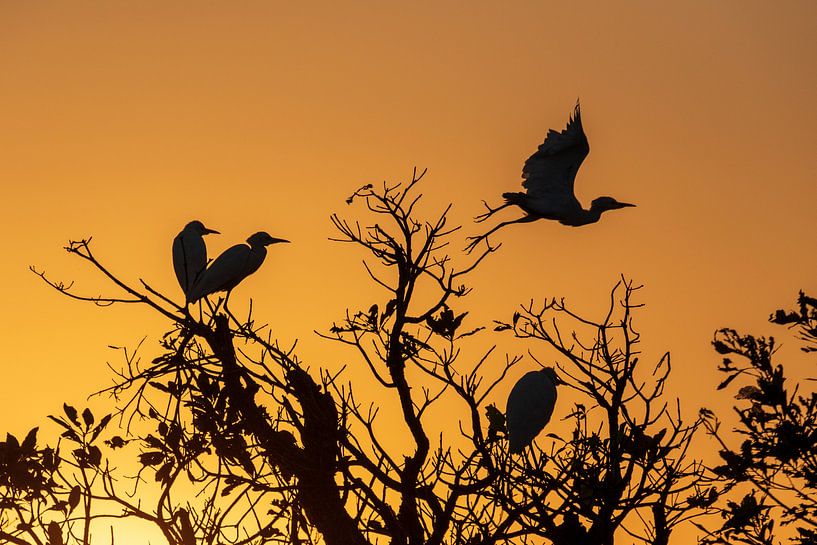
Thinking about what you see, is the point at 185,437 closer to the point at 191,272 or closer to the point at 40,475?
the point at 40,475

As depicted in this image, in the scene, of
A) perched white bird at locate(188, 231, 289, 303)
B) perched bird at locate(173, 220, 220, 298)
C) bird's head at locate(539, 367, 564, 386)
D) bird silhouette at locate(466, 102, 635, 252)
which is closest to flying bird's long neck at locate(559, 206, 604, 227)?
bird silhouette at locate(466, 102, 635, 252)

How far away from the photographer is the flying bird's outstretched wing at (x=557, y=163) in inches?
366

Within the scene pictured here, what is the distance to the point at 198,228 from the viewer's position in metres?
11.9

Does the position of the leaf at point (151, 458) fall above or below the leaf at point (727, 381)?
above

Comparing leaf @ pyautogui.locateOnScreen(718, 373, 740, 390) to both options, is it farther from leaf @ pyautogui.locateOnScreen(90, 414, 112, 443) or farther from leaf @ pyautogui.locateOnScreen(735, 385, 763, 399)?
leaf @ pyautogui.locateOnScreen(90, 414, 112, 443)

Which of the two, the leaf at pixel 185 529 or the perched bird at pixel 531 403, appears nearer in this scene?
the leaf at pixel 185 529

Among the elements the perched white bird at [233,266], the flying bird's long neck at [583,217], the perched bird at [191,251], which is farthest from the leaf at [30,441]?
the flying bird's long neck at [583,217]

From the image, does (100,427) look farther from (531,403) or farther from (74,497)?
(531,403)

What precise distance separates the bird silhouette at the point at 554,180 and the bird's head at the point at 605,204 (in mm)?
342

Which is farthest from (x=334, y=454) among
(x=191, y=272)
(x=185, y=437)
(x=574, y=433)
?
(x=191, y=272)

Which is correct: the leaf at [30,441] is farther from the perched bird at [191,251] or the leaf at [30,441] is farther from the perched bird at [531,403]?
the perched bird at [531,403]

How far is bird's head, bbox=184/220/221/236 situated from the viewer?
11.8 meters

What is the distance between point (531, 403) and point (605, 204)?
1978mm

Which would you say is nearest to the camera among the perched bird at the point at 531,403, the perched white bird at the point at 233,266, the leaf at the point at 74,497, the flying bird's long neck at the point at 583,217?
the leaf at the point at 74,497
